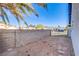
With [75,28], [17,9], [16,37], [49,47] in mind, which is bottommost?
[49,47]

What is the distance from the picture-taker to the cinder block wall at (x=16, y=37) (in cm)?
272

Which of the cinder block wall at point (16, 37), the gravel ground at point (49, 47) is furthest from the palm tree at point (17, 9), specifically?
the gravel ground at point (49, 47)

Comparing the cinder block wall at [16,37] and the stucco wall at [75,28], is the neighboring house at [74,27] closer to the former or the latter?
the stucco wall at [75,28]

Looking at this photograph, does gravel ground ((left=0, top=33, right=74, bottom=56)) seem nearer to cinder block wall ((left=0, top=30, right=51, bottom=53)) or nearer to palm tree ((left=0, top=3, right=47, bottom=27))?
cinder block wall ((left=0, top=30, right=51, bottom=53))

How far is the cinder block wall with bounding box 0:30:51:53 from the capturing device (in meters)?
2.72

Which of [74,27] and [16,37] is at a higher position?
[74,27]

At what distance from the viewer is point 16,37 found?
2.72 meters

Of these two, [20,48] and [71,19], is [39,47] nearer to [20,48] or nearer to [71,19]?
[20,48]

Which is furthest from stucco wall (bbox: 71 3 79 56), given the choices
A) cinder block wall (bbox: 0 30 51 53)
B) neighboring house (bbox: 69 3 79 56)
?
cinder block wall (bbox: 0 30 51 53)

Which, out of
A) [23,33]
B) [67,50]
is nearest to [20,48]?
[23,33]

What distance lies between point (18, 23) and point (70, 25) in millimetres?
637

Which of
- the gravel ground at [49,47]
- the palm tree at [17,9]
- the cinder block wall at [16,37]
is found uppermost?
the palm tree at [17,9]

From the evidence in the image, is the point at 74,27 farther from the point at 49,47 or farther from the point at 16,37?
the point at 16,37

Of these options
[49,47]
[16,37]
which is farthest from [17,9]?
[49,47]
